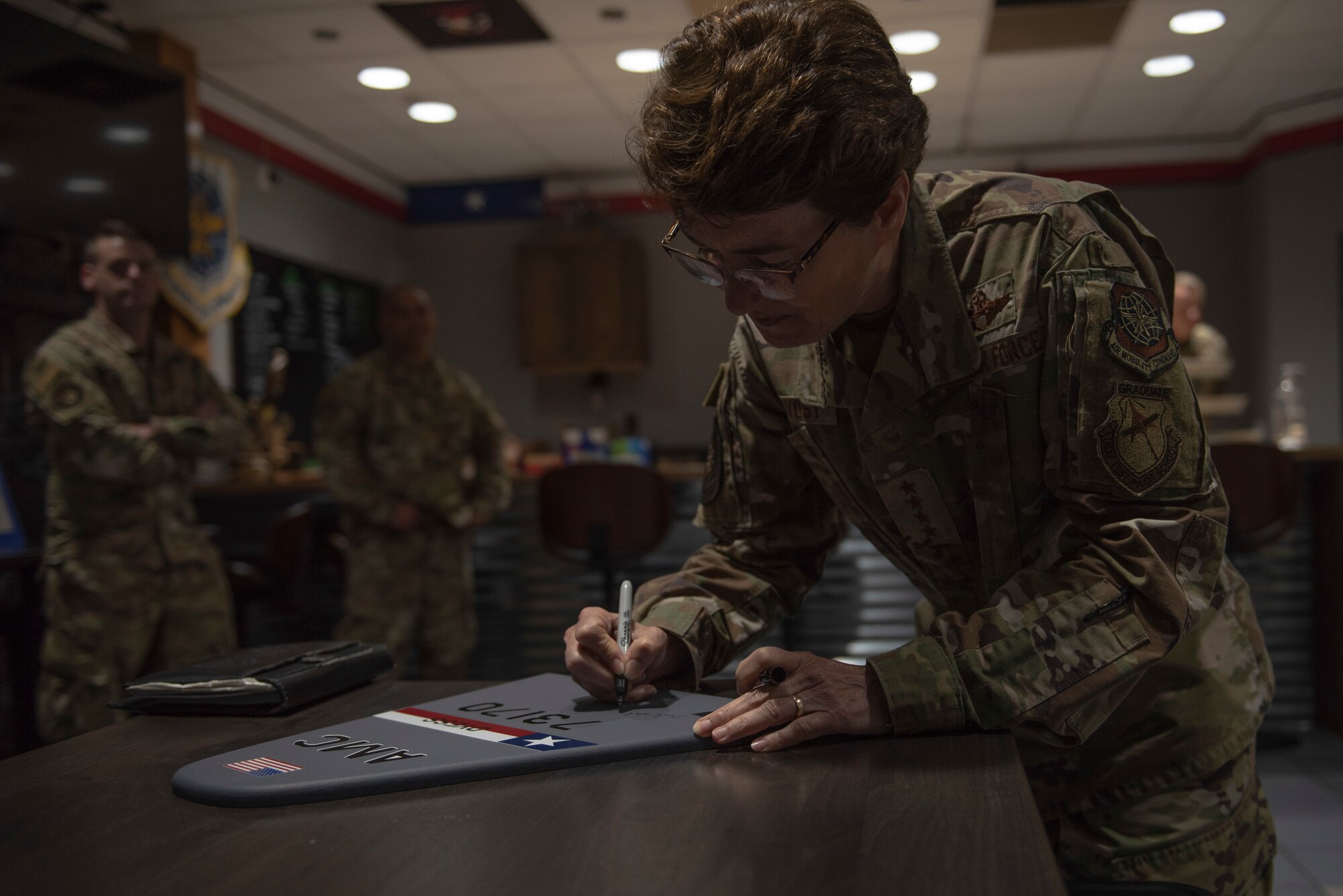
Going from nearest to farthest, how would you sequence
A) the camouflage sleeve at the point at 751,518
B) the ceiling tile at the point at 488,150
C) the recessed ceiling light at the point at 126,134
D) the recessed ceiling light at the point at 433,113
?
the camouflage sleeve at the point at 751,518
the recessed ceiling light at the point at 126,134
the recessed ceiling light at the point at 433,113
the ceiling tile at the point at 488,150

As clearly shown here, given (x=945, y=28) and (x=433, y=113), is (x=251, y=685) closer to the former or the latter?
(x=945, y=28)

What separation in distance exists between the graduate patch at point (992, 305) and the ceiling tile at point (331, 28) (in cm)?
451

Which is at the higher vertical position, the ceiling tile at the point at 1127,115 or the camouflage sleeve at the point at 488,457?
the ceiling tile at the point at 1127,115

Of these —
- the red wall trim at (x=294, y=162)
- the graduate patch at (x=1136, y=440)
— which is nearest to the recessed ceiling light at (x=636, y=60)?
the red wall trim at (x=294, y=162)

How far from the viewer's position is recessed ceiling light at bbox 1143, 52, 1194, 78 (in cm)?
588

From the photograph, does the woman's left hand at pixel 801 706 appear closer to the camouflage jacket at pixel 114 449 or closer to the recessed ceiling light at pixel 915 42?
the camouflage jacket at pixel 114 449

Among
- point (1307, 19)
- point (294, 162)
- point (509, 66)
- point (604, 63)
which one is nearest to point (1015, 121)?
point (1307, 19)

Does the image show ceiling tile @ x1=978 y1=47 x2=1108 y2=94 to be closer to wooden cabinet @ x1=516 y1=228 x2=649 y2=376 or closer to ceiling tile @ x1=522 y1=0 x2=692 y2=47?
ceiling tile @ x1=522 y1=0 x2=692 y2=47

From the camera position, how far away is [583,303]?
8.27 m

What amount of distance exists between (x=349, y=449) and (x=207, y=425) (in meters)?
0.70

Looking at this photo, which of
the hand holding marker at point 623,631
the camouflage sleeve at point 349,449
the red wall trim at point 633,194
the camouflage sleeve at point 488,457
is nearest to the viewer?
the hand holding marker at point 623,631

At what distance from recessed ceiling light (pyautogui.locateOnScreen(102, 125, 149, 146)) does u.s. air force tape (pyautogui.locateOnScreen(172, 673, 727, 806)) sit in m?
3.93

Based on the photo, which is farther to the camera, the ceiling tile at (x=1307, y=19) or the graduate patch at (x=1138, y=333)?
the ceiling tile at (x=1307, y=19)

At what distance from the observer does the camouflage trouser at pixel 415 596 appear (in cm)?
391
